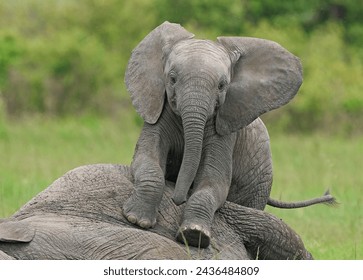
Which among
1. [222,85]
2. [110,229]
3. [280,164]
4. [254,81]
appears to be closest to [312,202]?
[254,81]

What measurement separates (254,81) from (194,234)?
3.24ft

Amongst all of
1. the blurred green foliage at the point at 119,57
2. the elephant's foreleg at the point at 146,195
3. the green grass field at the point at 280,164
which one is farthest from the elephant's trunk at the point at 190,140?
the blurred green foliage at the point at 119,57

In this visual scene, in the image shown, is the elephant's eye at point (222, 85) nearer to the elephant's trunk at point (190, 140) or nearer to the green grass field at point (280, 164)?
the elephant's trunk at point (190, 140)

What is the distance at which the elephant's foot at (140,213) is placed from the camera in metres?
6.43

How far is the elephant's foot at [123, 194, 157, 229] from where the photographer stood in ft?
21.1

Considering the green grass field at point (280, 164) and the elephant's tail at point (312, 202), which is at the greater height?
the elephant's tail at point (312, 202)

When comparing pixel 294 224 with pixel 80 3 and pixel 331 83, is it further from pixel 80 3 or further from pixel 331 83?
pixel 80 3

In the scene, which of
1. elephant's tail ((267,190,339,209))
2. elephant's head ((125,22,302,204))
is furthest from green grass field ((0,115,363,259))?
elephant's head ((125,22,302,204))

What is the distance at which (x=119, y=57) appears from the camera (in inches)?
1162

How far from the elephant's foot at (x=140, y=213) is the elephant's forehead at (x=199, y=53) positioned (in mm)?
766

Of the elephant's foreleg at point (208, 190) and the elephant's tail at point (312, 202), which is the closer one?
the elephant's foreleg at point (208, 190)

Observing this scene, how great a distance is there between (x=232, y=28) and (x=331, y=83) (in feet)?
20.8

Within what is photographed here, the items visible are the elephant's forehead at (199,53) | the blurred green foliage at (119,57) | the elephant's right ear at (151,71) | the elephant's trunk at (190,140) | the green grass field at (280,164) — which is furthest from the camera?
the blurred green foliage at (119,57)

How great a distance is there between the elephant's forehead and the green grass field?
1.99 meters
